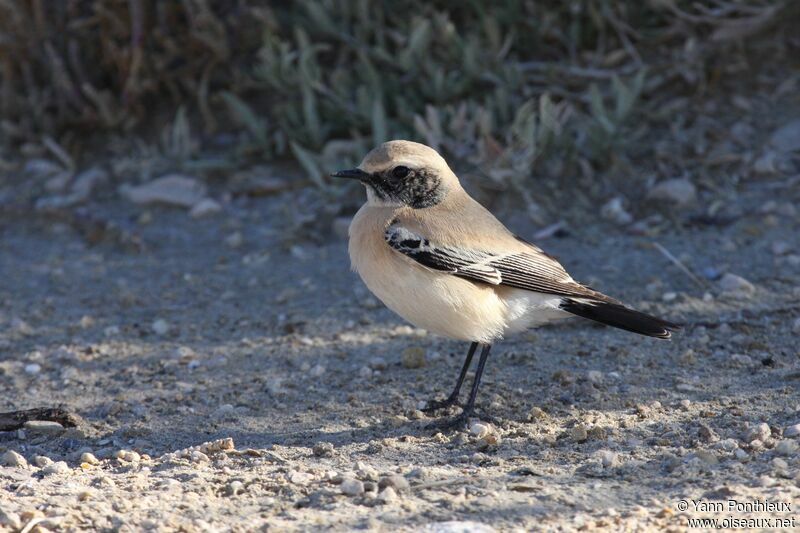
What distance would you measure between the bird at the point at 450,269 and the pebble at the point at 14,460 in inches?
76.8

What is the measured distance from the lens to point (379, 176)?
5953mm

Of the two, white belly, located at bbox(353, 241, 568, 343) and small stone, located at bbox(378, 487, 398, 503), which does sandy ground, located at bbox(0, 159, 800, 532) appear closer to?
small stone, located at bbox(378, 487, 398, 503)

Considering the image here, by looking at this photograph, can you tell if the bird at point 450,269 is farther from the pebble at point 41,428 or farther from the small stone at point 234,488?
the pebble at point 41,428

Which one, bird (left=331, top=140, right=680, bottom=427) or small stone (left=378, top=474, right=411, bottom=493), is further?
bird (left=331, top=140, right=680, bottom=427)

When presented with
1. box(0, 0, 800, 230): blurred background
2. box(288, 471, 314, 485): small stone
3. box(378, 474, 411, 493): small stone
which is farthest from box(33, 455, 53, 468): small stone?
box(0, 0, 800, 230): blurred background

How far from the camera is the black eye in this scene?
19.5ft

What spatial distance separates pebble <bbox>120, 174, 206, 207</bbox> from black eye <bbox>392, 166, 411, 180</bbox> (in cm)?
352

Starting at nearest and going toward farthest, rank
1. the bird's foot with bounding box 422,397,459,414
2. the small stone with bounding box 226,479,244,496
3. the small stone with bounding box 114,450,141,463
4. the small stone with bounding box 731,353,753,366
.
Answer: the small stone with bounding box 226,479,244,496, the small stone with bounding box 114,450,141,463, the bird's foot with bounding box 422,397,459,414, the small stone with bounding box 731,353,753,366

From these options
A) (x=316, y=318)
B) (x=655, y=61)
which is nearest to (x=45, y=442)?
(x=316, y=318)

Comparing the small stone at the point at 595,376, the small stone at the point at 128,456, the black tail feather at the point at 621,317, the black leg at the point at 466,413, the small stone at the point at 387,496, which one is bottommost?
the small stone at the point at 128,456

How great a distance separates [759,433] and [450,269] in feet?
5.78

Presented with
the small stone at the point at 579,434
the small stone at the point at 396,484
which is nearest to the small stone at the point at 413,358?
the small stone at the point at 579,434

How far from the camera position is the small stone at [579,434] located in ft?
16.7

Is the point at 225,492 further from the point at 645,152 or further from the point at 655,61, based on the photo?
the point at 655,61
